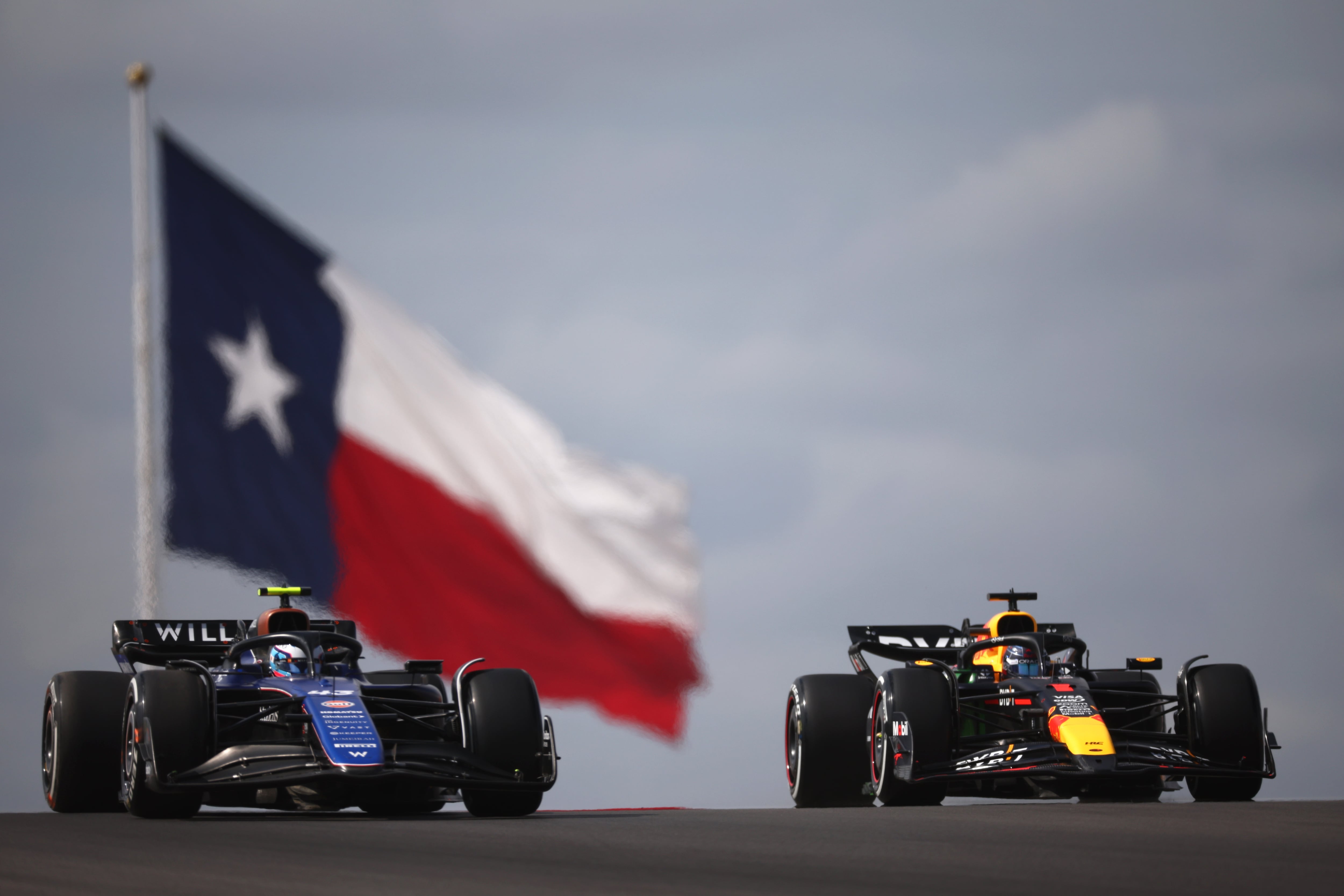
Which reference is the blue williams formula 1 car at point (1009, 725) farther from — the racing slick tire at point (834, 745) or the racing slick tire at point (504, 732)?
the racing slick tire at point (504, 732)

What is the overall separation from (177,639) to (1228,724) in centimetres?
1035

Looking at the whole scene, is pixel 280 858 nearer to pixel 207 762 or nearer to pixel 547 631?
pixel 207 762

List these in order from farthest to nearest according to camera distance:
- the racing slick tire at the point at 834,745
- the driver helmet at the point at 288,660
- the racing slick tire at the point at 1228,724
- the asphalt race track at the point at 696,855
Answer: the racing slick tire at the point at 834,745 → the racing slick tire at the point at 1228,724 → the driver helmet at the point at 288,660 → the asphalt race track at the point at 696,855

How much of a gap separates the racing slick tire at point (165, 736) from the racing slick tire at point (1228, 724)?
365 inches

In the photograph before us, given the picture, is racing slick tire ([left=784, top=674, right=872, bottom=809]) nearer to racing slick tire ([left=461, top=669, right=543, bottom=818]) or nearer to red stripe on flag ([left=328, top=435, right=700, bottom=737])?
red stripe on flag ([left=328, top=435, right=700, bottom=737])

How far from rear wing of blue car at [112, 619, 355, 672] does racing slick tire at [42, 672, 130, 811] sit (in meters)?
1.06

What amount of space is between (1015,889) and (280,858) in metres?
4.07

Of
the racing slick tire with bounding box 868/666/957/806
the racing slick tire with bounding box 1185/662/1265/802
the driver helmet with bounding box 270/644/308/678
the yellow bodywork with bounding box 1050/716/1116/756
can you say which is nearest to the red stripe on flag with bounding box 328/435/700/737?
the driver helmet with bounding box 270/644/308/678

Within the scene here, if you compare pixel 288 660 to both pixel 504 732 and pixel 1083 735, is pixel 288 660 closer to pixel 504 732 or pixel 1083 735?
Result: pixel 504 732

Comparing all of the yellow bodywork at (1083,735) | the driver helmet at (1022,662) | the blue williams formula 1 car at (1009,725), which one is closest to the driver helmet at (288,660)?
the blue williams formula 1 car at (1009,725)

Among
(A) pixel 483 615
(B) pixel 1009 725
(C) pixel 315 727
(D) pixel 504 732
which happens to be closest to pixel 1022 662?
(B) pixel 1009 725

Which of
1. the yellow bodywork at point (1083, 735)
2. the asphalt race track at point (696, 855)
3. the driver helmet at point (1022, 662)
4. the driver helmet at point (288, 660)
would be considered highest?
the driver helmet at point (288, 660)

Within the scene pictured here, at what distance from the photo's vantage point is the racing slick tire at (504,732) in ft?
50.3

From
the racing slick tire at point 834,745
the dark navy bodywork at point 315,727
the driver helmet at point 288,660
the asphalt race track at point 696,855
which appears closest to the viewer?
the asphalt race track at point 696,855
